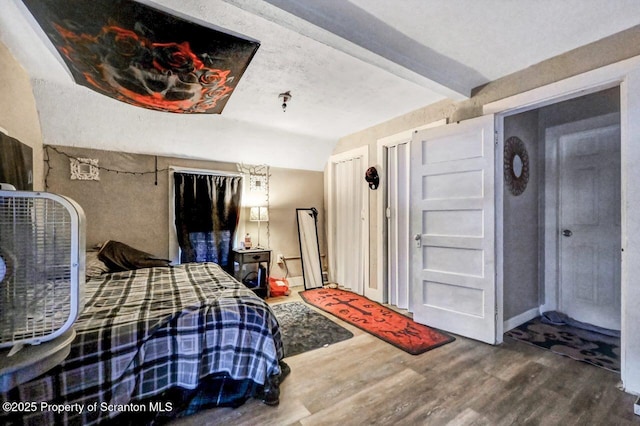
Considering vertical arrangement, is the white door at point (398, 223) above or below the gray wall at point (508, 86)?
below

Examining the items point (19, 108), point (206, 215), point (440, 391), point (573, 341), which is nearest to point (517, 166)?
point (573, 341)

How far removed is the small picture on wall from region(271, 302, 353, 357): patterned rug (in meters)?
2.37

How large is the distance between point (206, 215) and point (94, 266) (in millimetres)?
1376

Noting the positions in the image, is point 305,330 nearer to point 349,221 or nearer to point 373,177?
point 349,221

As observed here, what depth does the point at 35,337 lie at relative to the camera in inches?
35.7

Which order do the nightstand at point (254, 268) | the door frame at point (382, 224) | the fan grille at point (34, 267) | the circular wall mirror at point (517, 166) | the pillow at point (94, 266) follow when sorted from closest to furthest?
the fan grille at point (34, 267)
the pillow at point (94, 266)
the circular wall mirror at point (517, 166)
the door frame at point (382, 224)
the nightstand at point (254, 268)

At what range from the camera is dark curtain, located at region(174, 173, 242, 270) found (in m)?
3.67

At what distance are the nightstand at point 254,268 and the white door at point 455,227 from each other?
2.00 m

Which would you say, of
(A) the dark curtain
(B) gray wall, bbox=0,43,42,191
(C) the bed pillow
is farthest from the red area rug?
(B) gray wall, bbox=0,43,42,191

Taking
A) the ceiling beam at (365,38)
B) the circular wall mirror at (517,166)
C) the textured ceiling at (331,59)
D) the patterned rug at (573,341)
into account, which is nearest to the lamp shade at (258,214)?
the textured ceiling at (331,59)

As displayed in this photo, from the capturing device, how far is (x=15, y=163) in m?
2.02

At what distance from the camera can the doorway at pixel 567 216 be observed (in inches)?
110

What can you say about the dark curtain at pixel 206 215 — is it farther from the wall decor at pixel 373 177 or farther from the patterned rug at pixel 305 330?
the wall decor at pixel 373 177

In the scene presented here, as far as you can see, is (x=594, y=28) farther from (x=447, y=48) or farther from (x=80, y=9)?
(x=80, y=9)
